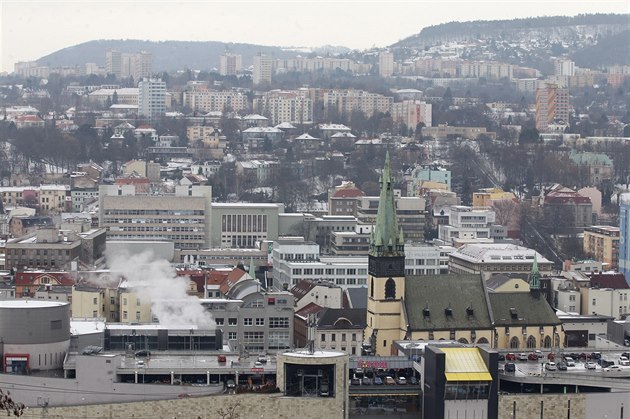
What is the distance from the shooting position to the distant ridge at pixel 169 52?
16175cm

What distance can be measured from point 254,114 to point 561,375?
82.3 m

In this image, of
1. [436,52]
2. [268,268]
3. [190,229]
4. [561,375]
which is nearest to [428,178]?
[190,229]

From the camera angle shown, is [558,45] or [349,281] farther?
[558,45]

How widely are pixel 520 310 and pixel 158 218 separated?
1902 centimetres

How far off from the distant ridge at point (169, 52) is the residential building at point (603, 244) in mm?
102376

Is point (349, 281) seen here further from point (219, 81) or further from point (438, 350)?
point (219, 81)

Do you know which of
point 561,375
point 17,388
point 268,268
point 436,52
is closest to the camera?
point 17,388

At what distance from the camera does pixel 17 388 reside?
2542 centimetres

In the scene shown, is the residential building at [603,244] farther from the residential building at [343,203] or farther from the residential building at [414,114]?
the residential building at [414,114]

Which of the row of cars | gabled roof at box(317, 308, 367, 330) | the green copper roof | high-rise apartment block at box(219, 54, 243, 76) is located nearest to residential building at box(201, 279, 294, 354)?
gabled roof at box(317, 308, 367, 330)

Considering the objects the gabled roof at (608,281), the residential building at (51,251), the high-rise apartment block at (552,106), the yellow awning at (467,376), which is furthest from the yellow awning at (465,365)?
the high-rise apartment block at (552,106)

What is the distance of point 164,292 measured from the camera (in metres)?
34.3

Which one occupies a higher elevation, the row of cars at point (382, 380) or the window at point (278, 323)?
the row of cars at point (382, 380)

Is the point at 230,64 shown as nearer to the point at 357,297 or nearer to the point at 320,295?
the point at 357,297
